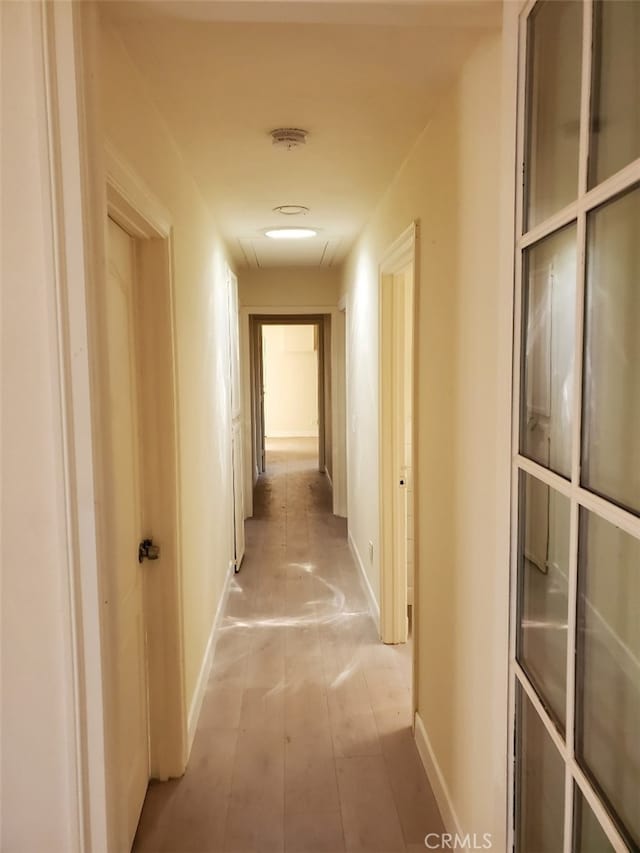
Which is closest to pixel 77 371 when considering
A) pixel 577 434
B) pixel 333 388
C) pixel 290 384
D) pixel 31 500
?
pixel 31 500

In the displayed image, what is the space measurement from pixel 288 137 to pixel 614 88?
1.55 m

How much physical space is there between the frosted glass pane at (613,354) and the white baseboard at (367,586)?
2785 millimetres

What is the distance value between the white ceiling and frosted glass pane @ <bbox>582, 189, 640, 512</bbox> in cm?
66

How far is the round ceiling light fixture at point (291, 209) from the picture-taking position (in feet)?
10.7

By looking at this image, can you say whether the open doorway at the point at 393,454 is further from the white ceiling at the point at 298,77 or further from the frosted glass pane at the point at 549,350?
the frosted glass pane at the point at 549,350

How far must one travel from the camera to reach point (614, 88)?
0.85 metres

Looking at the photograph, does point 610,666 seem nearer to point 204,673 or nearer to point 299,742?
point 299,742

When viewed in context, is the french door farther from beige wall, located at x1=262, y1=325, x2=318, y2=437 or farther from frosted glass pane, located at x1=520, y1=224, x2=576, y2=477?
beige wall, located at x1=262, y1=325, x2=318, y2=437

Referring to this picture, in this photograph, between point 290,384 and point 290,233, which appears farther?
point 290,384

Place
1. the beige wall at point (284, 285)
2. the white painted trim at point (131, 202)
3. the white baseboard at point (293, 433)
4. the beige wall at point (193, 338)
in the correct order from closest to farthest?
1. the white painted trim at point (131, 202)
2. the beige wall at point (193, 338)
3. the beige wall at point (284, 285)
4. the white baseboard at point (293, 433)

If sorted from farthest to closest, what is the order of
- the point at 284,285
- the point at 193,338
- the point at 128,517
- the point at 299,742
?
the point at 284,285, the point at 193,338, the point at 299,742, the point at 128,517

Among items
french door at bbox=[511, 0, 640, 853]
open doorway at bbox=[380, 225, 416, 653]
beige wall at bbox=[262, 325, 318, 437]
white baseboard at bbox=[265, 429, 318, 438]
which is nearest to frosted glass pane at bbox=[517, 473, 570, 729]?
french door at bbox=[511, 0, 640, 853]

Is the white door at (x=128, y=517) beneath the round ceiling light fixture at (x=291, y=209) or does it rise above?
beneath

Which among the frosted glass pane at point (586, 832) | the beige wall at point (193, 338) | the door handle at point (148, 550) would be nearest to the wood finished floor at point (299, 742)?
the beige wall at point (193, 338)
